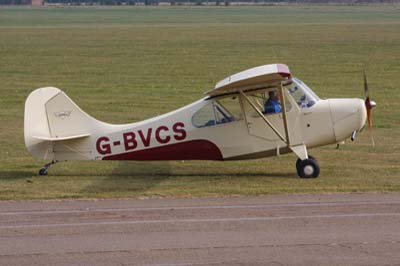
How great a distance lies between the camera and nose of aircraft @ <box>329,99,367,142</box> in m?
16.9

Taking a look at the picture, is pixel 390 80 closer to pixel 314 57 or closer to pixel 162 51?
pixel 314 57

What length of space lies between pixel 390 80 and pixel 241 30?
146ft

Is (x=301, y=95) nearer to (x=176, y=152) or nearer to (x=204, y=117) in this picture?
(x=204, y=117)

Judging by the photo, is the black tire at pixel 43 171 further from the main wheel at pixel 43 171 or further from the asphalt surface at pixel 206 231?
the asphalt surface at pixel 206 231

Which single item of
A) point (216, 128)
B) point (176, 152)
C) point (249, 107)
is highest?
point (249, 107)

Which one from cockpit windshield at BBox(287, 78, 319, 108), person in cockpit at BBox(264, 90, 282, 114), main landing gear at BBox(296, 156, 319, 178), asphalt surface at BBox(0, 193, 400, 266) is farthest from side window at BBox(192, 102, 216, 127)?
asphalt surface at BBox(0, 193, 400, 266)

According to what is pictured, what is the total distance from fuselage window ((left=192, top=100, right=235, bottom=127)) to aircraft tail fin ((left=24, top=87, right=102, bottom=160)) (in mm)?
1674

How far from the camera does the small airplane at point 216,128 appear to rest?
16828mm

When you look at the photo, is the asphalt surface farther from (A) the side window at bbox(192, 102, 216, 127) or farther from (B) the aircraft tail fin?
(A) the side window at bbox(192, 102, 216, 127)

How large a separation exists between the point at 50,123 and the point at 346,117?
4.79 meters

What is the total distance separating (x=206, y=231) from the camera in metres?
12.4

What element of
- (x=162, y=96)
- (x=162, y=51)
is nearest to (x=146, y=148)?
(x=162, y=96)

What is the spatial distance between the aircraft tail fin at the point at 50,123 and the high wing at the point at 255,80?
7.13ft

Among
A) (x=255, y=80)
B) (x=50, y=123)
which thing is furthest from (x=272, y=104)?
(x=50, y=123)
